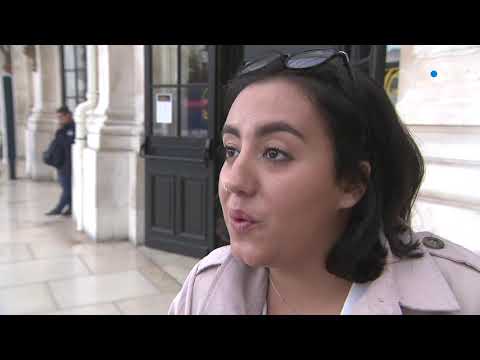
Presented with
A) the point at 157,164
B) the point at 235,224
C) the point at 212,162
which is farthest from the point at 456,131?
the point at 157,164

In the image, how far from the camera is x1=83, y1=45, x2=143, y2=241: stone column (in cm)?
574

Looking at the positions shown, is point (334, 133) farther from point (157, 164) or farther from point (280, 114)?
point (157, 164)

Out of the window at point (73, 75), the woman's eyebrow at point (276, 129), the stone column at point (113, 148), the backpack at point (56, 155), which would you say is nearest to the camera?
the woman's eyebrow at point (276, 129)

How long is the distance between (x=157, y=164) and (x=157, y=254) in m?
1.11

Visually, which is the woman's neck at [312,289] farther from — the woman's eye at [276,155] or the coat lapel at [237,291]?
the woman's eye at [276,155]

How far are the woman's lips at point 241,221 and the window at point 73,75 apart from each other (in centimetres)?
1024

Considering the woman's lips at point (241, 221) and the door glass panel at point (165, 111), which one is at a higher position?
the door glass panel at point (165, 111)

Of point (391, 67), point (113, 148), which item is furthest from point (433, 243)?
point (113, 148)

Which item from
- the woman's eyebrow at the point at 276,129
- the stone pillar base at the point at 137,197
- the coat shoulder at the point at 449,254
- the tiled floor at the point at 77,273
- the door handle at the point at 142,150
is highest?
the woman's eyebrow at the point at 276,129

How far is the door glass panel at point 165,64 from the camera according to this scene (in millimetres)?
5312

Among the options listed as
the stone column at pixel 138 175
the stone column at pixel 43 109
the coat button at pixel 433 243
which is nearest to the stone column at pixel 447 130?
the coat button at pixel 433 243

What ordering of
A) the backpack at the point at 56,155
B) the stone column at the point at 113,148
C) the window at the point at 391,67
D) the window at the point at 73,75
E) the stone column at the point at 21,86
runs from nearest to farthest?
1. the window at the point at 391,67
2. the stone column at the point at 113,148
3. the backpack at the point at 56,155
4. the window at the point at 73,75
5. the stone column at the point at 21,86

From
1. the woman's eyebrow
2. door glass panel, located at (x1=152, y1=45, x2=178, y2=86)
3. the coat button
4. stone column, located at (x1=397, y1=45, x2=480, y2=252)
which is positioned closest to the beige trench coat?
the coat button

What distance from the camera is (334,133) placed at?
3.49 feet
